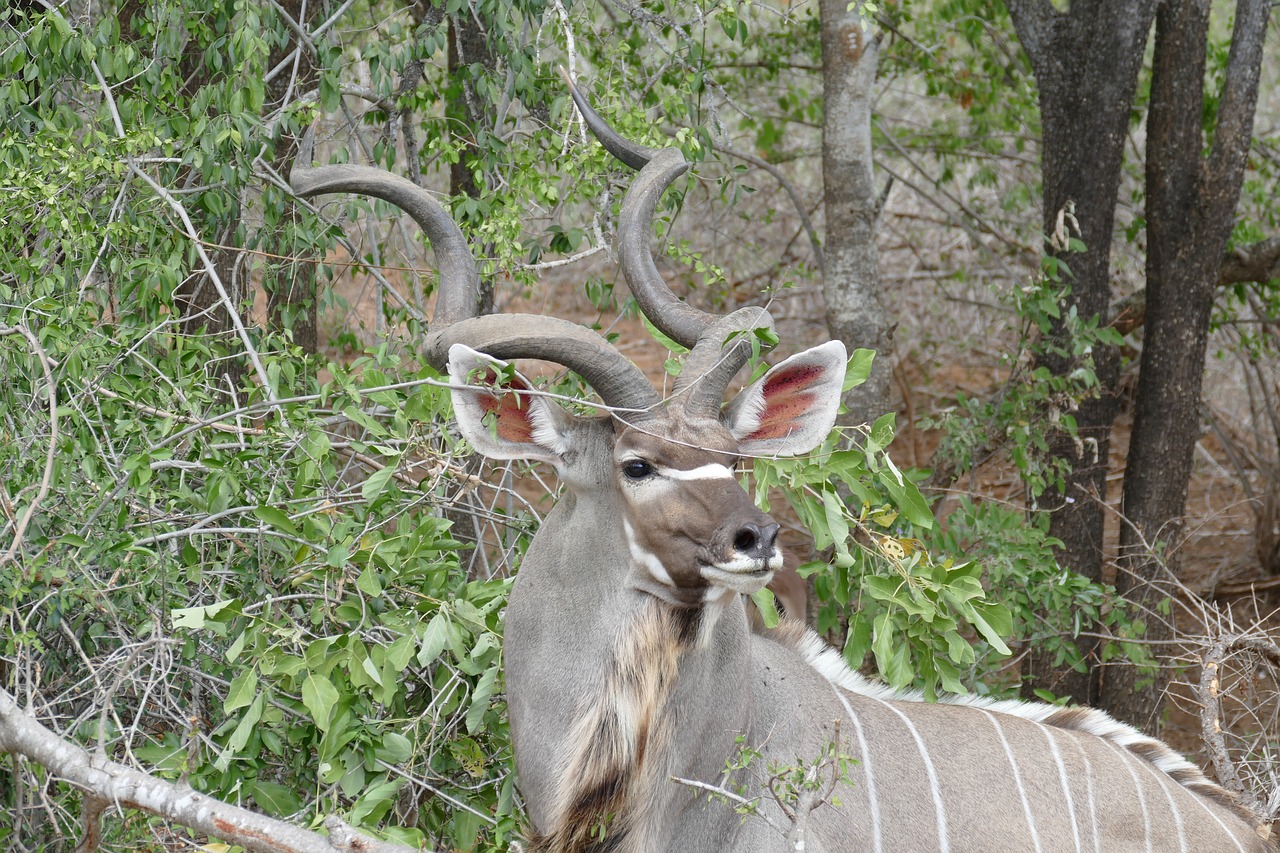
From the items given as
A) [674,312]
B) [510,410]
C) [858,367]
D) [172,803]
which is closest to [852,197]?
[858,367]

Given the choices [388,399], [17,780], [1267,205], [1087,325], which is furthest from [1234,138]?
[17,780]

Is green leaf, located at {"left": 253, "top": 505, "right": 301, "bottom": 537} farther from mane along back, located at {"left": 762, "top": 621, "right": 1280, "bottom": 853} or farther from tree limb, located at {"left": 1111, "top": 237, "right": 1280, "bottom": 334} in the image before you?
tree limb, located at {"left": 1111, "top": 237, "right": 1280, "bottom": 334}

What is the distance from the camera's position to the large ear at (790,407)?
8.64 feet

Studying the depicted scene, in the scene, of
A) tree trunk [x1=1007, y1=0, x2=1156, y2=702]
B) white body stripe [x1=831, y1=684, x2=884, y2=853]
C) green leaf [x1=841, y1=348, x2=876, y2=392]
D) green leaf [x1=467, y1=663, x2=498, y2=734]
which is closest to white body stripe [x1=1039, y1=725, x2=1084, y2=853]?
white body stripe [x1=831, y1=684, x2=884, y2=853]

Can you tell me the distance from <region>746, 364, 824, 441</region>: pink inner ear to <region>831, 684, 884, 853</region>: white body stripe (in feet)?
2.19

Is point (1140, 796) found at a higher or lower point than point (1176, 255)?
lower

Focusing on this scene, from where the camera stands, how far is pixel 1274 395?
22.7 feet

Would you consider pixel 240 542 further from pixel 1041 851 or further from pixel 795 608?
pixel 795 608

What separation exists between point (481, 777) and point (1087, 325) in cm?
289

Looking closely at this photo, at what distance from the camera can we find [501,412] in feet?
8.48

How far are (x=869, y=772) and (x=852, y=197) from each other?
244 centimetres

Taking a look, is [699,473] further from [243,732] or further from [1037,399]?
[1037,399]

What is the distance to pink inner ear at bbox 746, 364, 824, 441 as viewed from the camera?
2.66 meters

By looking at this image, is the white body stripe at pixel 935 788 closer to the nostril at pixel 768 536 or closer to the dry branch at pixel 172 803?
the nostril at pixel 768 536
